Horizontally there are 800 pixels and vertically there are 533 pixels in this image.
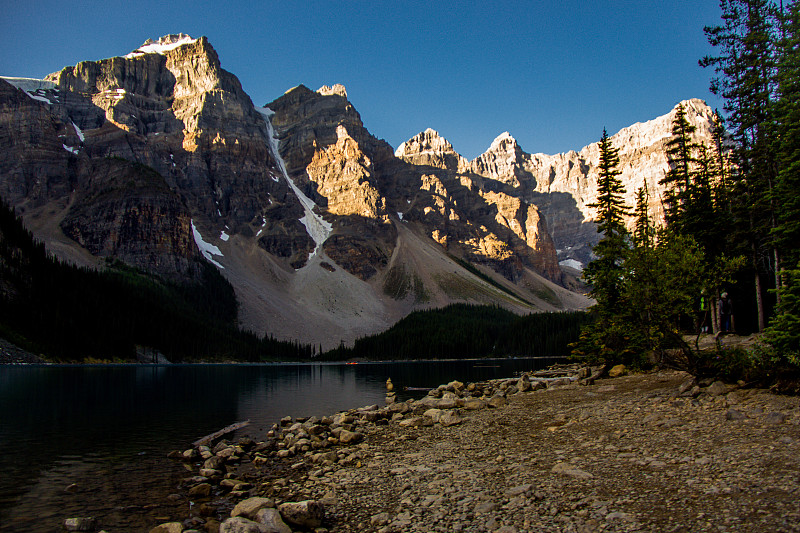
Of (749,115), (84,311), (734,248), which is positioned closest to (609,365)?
(734,248)

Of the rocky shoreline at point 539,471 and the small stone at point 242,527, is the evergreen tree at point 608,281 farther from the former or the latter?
the small stone at point 242,527

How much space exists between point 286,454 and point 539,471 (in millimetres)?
12539

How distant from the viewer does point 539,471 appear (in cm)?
1324

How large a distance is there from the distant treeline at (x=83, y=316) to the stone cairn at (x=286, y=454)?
107211 millimetres

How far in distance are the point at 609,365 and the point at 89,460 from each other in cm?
3245

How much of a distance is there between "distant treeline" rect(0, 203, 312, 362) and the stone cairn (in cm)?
10721

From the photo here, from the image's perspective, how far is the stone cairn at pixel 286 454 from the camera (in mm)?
12016

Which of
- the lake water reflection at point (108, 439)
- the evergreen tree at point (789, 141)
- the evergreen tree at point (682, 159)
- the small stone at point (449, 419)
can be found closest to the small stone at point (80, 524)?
the lake water reflection at point (108, 439)

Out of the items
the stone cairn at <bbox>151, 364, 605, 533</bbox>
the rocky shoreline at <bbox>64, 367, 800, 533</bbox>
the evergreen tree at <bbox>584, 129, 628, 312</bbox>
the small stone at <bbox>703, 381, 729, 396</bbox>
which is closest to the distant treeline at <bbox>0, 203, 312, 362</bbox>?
the stone cairn at <bbox>151, 364, 605, 533</bbox>

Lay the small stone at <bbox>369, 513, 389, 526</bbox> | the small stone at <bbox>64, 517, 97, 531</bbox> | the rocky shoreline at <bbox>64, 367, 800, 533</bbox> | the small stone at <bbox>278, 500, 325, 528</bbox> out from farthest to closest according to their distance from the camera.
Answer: the small stone at <bbox>64, 517, 97, 531</bbox> → the small stone at <bbox>278, 500, 325, 528</bbox> → the small stone at <bbox>369, 513, 389, 526</bbox> → the rocky shoreline at <bbox>64, 367, 800, 533</bbox>

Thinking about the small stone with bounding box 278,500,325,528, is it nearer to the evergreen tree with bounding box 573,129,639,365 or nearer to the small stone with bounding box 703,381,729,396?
the small stone with bounding box 703,381,729,396

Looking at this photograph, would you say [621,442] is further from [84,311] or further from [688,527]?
[84,311]

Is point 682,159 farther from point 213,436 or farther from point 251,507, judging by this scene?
point 251,507

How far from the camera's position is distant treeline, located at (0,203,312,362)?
112 m
